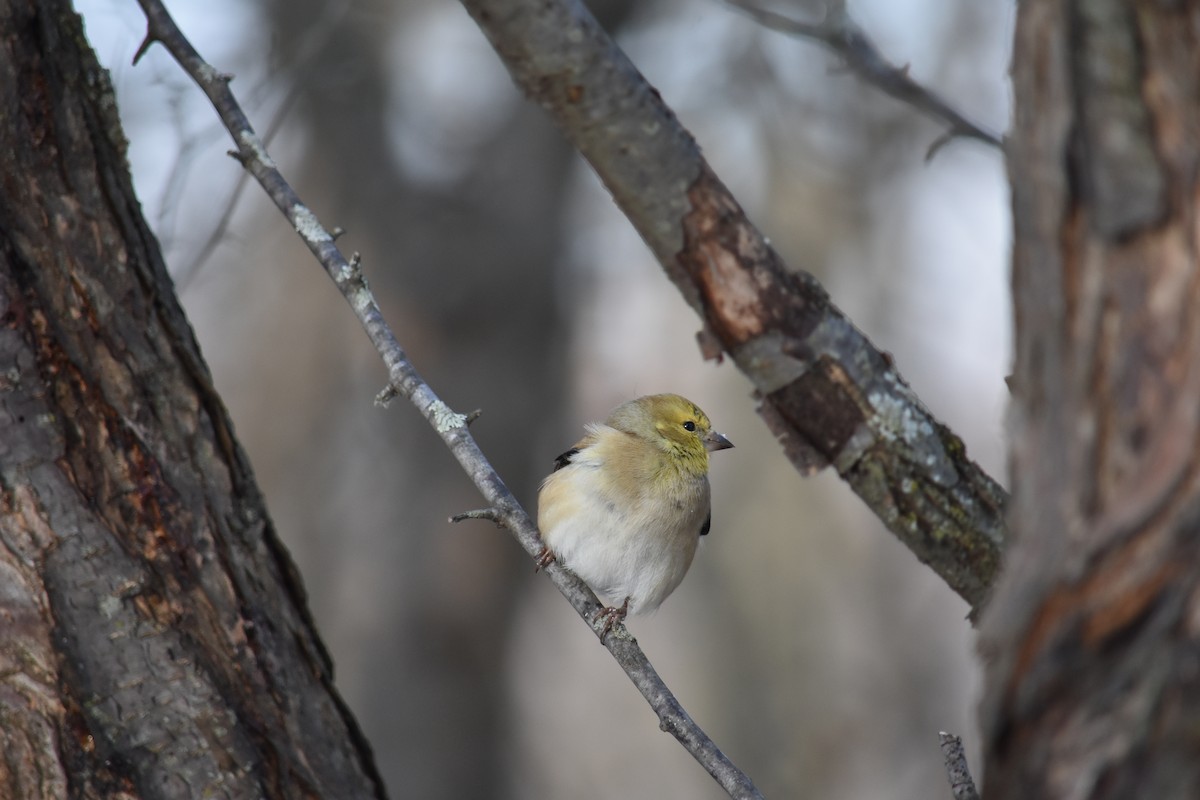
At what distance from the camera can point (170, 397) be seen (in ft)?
9.08

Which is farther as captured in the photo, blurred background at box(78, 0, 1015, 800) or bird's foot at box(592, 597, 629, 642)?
blurred background at box(78, 0, 1015, 800)

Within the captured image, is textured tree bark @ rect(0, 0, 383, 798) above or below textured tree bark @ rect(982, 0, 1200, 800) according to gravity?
above

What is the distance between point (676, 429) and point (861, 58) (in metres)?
1.98

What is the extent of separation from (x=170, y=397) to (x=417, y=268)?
510 centimetres

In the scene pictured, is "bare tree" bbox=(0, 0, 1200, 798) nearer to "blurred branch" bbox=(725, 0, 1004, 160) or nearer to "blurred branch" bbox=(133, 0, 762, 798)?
"blurred branch" bbox=(133, 0, 762, 798)

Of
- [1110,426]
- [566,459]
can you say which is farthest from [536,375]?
[1110,426]

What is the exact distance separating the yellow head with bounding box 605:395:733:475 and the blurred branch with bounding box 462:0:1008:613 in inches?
82.0

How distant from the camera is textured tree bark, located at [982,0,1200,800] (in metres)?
1.33

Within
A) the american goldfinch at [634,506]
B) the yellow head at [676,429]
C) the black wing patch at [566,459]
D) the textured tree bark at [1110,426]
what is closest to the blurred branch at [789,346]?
the textured tree bark at [1110,426]

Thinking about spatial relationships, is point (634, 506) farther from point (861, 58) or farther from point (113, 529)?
point (113, 529)

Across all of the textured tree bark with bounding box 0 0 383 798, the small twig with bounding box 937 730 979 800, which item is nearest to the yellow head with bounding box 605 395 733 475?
the textured tree bark with bounding box 0 0 383 798

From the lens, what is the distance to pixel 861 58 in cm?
355

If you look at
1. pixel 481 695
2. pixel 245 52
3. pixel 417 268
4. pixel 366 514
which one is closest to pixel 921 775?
pixel 481 695

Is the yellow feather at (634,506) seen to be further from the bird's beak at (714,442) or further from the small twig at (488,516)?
the small twig at (488,516)
